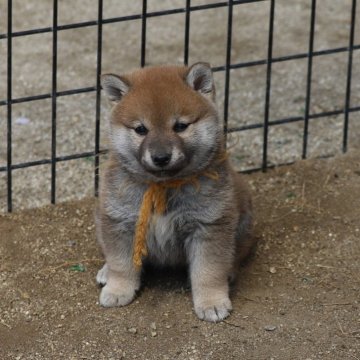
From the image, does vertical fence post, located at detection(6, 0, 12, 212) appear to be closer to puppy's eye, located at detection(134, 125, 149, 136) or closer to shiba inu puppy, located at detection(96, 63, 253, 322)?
shiba inu puppy, located at detection(96, 63, 253, 322)

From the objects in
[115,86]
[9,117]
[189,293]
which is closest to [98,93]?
[9,117]

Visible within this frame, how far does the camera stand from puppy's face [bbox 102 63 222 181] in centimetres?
573

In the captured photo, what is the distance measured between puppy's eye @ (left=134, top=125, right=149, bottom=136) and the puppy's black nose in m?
0.18

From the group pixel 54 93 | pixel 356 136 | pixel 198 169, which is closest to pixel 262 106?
pixel 356 136

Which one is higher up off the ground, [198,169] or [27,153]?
[198,169]

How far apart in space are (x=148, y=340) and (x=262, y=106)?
3319 millimetres

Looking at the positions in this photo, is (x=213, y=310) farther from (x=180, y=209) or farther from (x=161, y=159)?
(x=161, y=159)

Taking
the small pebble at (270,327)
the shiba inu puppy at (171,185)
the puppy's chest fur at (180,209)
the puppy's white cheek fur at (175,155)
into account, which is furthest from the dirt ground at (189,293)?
the puppy's white cheek fur at (175,155)

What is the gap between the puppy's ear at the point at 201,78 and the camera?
5879mm

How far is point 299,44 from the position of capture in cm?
984

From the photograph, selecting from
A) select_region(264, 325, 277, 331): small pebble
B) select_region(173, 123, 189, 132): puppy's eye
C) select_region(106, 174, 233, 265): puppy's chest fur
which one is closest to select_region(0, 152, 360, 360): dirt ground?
select_region(264, 325, 277, 331): small pebble

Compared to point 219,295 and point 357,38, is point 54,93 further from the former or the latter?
point 357,38

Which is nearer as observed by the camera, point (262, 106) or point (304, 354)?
point (304, 354)

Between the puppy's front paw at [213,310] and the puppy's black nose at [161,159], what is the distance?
848 mm
